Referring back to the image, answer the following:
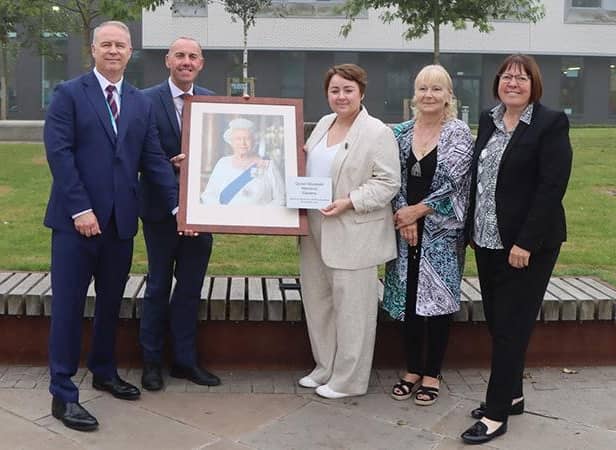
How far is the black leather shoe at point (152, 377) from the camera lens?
16.0ft

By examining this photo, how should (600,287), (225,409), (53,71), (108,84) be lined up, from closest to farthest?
(108,84)
(225,409)
(600,287)
(53,71)

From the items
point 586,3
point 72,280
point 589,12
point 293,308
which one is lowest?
point 293,308

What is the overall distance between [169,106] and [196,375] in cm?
174

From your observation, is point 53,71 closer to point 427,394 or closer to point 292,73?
point 292,73

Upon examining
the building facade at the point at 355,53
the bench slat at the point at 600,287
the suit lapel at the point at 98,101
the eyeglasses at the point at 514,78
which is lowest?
the bench slat at the point at 600,287

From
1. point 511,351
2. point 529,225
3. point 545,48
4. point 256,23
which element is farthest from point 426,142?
point 545,48

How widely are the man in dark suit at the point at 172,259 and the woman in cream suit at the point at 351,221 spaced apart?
0.76m

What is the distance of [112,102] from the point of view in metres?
4.39

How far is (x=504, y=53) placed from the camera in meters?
39.3

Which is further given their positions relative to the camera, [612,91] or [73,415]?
[612,91]

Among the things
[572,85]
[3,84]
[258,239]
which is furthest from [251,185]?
[572,85]

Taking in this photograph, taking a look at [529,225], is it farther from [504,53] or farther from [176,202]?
[504,53]

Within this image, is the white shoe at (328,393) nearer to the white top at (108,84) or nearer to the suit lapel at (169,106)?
the suit lapel at (169,106)

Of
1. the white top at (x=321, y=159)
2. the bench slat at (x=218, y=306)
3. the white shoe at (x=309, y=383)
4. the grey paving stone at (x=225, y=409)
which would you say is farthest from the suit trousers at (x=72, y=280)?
the white shoe at (x=309, y=383)
